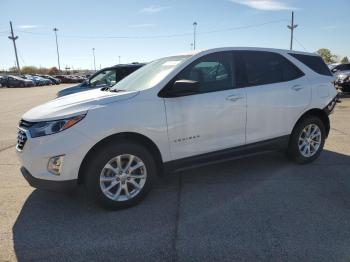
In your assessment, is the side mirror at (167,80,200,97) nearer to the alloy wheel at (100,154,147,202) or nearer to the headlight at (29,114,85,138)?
the alloy wheel at (100,154,147,202)

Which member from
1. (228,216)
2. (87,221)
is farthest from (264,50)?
(87,221)

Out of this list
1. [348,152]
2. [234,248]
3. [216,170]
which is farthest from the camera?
[348,152]

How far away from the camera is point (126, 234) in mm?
3477

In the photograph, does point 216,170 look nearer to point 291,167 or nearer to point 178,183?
point 178,183

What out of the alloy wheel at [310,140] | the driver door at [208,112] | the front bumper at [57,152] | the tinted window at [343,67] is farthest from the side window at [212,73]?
the tinted window at [343,67]

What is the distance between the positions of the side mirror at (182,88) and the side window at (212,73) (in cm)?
24

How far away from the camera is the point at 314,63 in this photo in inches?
219

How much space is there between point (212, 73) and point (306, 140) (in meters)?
2.10

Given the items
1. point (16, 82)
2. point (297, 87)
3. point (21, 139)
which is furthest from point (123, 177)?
point (16, 82)

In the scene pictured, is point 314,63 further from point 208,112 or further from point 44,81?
point 44,81

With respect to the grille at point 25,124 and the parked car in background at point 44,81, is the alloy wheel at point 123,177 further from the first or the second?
the parked car in background at point 44,81

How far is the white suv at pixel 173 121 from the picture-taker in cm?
369

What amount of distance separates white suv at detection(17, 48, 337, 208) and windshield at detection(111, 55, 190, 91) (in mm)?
27

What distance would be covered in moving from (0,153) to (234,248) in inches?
212
